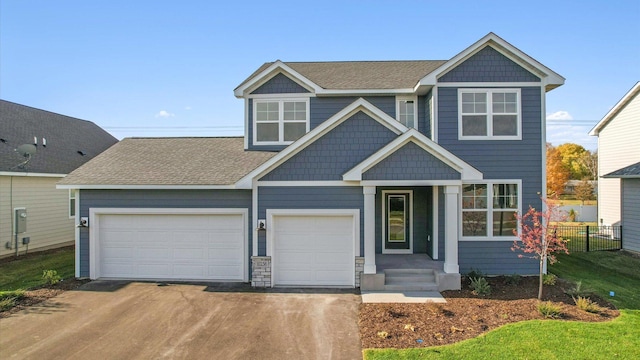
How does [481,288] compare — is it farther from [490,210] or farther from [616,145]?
[616,145]

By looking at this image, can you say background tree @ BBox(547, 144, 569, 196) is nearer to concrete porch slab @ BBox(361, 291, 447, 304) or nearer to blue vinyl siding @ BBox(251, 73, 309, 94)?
concrete porch slab @ BBox(361, 291, 447, 304)

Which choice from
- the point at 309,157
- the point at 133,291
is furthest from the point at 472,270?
the point at 133,291

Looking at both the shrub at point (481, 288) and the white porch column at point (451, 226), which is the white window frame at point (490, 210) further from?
the shrub at point (481, 288)

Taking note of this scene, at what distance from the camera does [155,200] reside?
1073cm

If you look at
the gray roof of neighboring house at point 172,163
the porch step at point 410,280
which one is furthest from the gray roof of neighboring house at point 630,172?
the gray roof of neighboring house at point 172,163

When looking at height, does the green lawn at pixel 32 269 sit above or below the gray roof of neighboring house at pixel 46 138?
below

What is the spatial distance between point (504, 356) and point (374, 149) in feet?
19.2

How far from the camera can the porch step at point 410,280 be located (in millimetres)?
9594

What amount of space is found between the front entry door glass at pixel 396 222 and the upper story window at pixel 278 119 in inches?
164

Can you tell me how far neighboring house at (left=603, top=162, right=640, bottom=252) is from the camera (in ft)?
47.8

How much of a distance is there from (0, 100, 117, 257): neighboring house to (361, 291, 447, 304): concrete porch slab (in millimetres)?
14441

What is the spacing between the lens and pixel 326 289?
32.3 feet

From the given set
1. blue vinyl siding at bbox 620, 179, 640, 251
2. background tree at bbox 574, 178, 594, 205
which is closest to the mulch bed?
blue vinyl siding at bbox 620, 179, 640, 251

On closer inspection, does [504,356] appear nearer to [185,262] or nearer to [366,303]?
[366,303]
